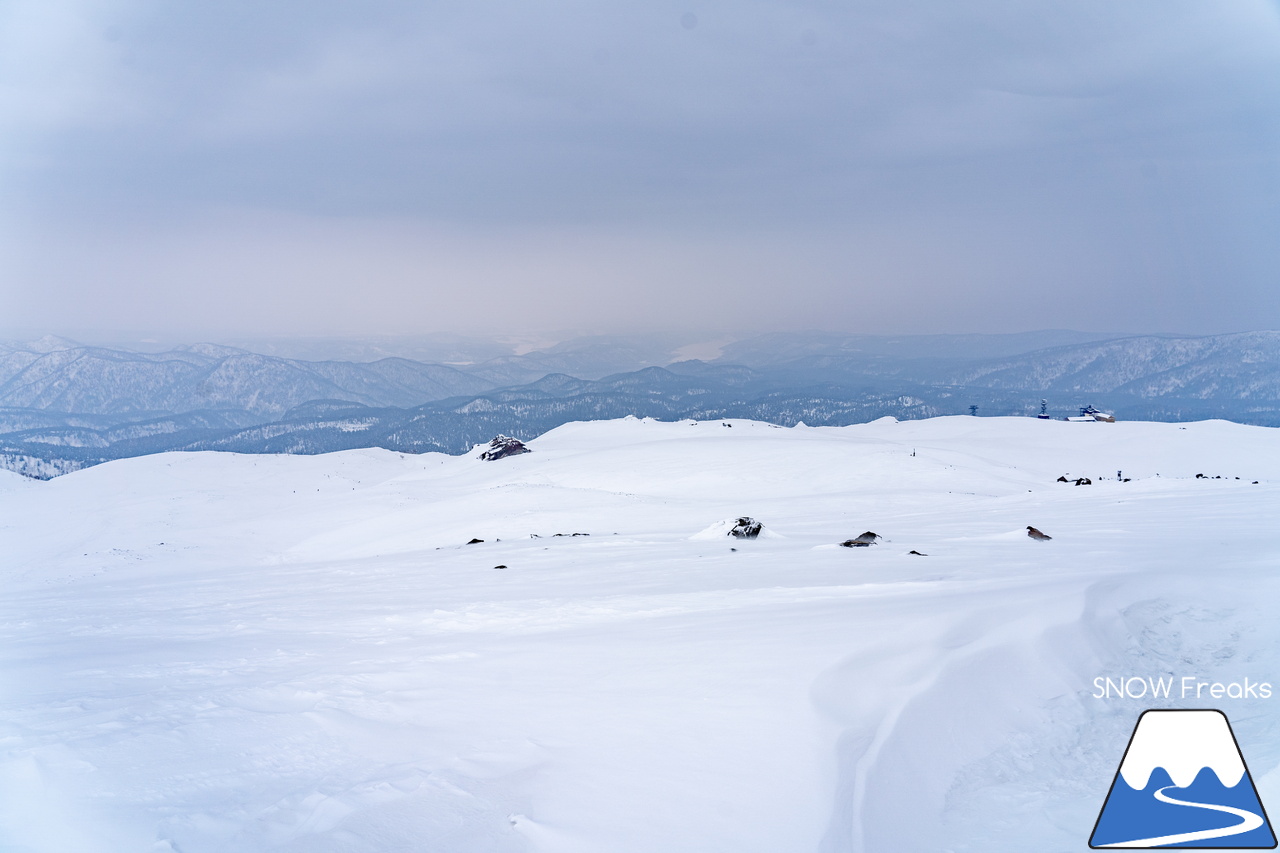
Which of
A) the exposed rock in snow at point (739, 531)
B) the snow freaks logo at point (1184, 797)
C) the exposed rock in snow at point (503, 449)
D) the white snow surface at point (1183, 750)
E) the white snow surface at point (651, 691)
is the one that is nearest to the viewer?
the snow freaks logo at point (1184, 797)

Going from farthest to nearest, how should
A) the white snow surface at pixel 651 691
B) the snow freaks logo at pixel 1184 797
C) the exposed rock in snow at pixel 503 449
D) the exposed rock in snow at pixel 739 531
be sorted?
1. the exposed rock in snow at pixel 503 449
2. the exposed rock in snow at pixel 739 531
3. the white snow surface at pixel 651 691
4. the snow freaks logo at pixel 1184 797

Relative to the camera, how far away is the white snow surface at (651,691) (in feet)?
14.5

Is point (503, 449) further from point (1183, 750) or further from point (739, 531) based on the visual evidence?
point (1183, 750)

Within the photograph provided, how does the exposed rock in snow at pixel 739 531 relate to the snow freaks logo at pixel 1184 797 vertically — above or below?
below

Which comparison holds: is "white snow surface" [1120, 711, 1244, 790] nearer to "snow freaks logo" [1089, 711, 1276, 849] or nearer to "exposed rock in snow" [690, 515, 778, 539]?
"snow freaks logo" [1089, 711, 1276, 849]

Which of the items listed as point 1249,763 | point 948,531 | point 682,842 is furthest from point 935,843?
point 948,531

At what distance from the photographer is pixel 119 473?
161 ft

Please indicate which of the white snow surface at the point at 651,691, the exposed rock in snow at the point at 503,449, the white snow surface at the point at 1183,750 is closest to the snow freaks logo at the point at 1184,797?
the white snow surface at the point at 1183,750

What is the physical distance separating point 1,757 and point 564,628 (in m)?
5.63

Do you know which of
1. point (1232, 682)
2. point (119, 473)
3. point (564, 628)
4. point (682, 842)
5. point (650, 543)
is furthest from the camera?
point (119, 473)

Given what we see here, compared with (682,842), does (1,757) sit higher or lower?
higher

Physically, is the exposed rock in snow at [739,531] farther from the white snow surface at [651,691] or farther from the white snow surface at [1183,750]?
the white snow surface at [1183,750]

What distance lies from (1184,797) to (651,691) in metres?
4.23

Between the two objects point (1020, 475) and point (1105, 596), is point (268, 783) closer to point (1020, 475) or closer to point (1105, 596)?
point (1105, 596)
